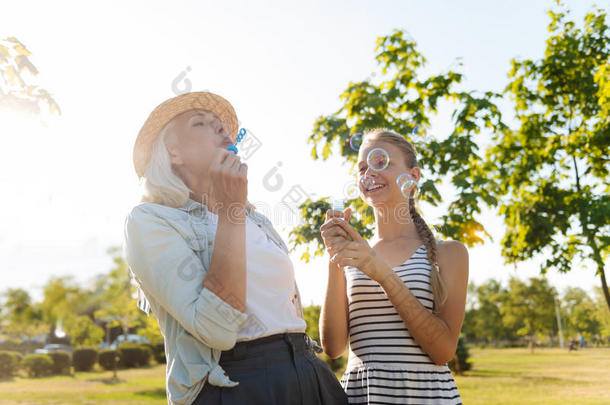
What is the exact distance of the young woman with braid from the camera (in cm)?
238

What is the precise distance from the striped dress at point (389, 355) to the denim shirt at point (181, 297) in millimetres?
1027

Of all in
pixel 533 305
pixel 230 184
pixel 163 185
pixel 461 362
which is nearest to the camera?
pixel 230 184

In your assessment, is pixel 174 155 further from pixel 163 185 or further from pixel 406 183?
pixel 406 183

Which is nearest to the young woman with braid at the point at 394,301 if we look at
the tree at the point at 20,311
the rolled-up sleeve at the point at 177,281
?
the rolled-up sleeve at the point at 177,281

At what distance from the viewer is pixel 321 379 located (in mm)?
1990

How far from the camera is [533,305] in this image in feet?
159

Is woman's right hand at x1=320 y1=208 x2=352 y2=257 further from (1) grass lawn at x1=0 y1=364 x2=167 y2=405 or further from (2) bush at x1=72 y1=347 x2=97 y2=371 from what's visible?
(2) bush at x1=72 y1=347 x2=97 y2=371

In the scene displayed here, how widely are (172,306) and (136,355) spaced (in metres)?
30.7

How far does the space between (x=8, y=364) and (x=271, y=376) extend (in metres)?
29.6

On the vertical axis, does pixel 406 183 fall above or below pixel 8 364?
above

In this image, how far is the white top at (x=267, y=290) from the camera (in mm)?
1842

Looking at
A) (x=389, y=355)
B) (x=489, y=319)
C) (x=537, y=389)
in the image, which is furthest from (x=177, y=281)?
(x=489, y=319)

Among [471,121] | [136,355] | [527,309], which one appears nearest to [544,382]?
[471,121]

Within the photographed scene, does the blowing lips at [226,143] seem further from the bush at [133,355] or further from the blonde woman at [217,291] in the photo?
the bush at [133,355]
